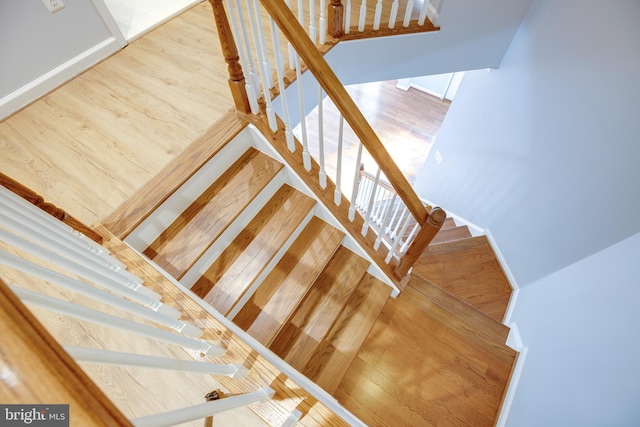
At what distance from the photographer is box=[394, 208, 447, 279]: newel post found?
4.58ft

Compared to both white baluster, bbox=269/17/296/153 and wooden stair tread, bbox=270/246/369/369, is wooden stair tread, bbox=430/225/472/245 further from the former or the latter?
white baluster, bbox=269/17/296/153

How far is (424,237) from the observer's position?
60.1 inches

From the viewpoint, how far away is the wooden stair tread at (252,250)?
4.88ft

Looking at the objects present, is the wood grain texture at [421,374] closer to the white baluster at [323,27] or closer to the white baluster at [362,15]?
the white baluster at [323,27]

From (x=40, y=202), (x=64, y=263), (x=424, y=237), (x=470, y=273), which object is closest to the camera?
(x=64, y=263)

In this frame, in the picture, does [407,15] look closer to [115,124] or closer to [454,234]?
[115,124]

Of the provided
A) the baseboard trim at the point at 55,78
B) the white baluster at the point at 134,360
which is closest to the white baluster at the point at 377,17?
the baseboard trim at the point at 55,78

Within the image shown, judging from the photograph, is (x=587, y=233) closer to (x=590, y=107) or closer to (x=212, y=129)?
(x=590, y=107)

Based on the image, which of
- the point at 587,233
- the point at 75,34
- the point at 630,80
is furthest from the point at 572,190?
the point at 75,34

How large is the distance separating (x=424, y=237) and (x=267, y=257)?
825 mm

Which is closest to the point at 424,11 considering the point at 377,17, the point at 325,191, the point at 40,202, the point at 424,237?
the point at 377,17

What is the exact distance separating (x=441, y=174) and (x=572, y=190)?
209 centimetres

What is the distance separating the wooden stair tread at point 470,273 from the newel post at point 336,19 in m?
2.18

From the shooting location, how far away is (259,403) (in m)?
1.06
